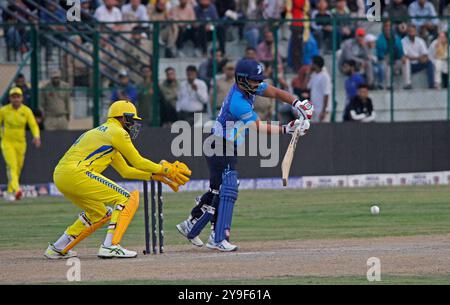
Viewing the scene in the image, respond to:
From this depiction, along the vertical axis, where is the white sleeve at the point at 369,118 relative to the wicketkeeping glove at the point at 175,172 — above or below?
below

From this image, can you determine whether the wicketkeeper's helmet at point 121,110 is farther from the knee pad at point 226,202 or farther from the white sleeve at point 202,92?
the white sleeve at point 202,92

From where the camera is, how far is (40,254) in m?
14.9

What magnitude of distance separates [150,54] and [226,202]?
39.3 feet

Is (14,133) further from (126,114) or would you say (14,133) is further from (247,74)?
(247,74)

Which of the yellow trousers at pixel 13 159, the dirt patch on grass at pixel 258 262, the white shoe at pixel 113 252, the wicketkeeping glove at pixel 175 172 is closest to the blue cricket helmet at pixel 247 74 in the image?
the wicketkeeping glove at pixel 175 172

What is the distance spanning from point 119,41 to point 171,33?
1.19 meters

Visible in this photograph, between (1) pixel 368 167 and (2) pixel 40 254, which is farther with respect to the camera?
(1) pixel 368 167

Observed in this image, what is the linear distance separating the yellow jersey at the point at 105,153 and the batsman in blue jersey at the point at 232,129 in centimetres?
97

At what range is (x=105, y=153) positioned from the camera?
14.0 meters

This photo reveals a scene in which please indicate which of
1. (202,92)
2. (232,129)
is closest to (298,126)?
(232,129)

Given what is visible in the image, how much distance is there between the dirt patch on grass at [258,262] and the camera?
12.5 m

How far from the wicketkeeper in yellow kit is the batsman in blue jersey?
0.59 metres
